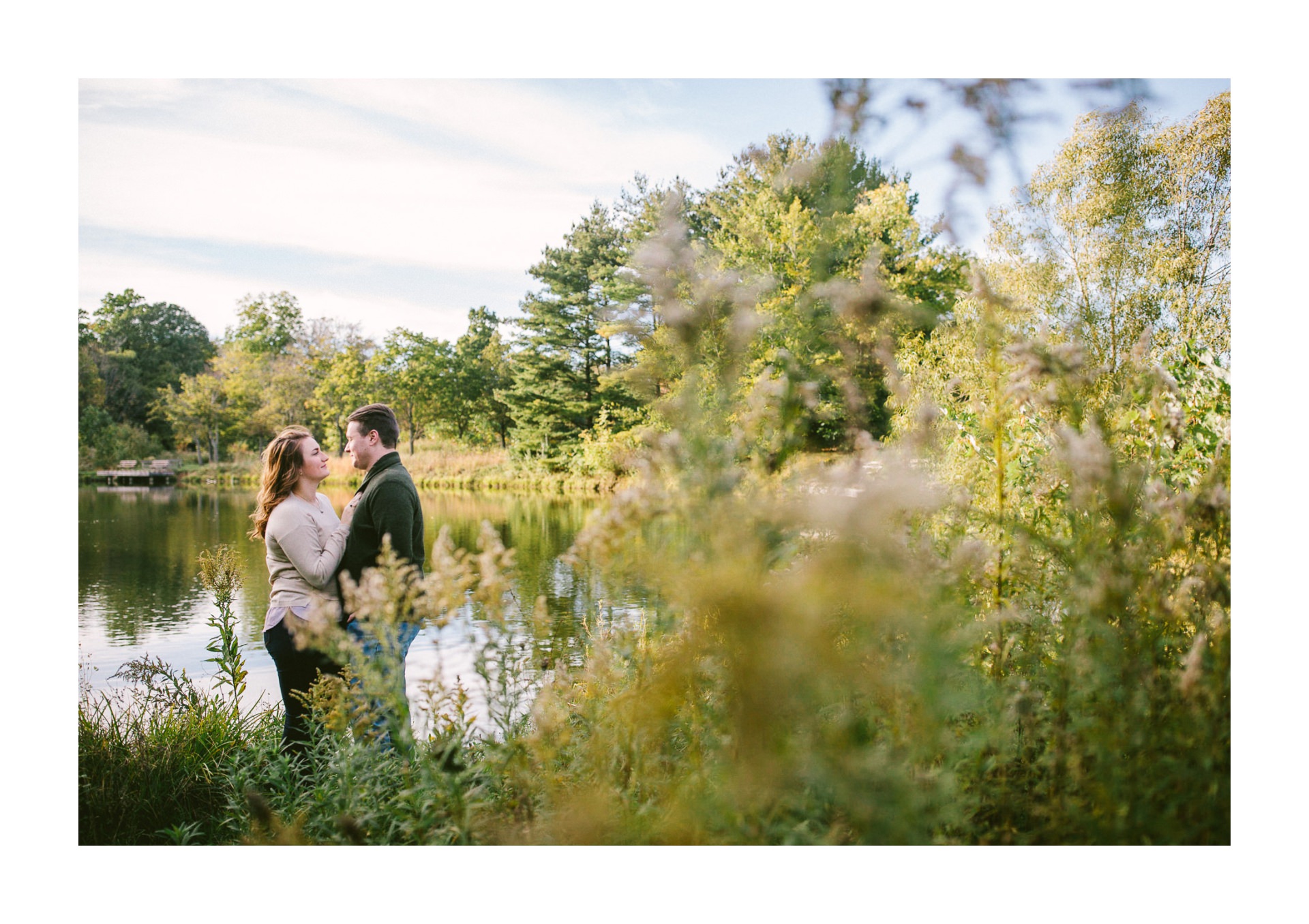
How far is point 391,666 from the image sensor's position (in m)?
1.84

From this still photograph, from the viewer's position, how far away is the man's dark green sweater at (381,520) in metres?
2.38

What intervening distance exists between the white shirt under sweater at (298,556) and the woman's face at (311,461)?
0.09 metres

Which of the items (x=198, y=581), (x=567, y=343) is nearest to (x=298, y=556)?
(x=567, y=343)

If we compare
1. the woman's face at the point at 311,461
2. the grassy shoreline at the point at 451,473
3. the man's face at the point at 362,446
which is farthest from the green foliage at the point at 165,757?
the grassy shoreline at the point at 451,473

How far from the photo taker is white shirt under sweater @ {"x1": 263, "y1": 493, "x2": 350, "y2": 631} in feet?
7.75

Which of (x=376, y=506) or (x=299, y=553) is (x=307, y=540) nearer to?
(x=299, y=553)

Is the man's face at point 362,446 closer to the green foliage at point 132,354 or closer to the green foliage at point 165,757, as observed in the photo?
the green foliage at point 165,757

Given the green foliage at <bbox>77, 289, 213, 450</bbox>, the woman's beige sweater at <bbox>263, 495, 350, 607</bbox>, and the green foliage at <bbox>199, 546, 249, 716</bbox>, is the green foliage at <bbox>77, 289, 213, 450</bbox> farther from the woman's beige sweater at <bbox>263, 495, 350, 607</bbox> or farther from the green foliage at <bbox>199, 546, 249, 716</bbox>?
the woman's beige sweater at <bbox>263, 495, 350, 607</bbox>

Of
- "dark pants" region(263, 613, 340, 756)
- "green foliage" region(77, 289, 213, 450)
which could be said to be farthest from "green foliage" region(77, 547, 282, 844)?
"green foliage" region(77, 289, 213, 450)

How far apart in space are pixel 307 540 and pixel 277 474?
26cm

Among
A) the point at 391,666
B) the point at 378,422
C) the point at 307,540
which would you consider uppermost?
the point at 378,422
